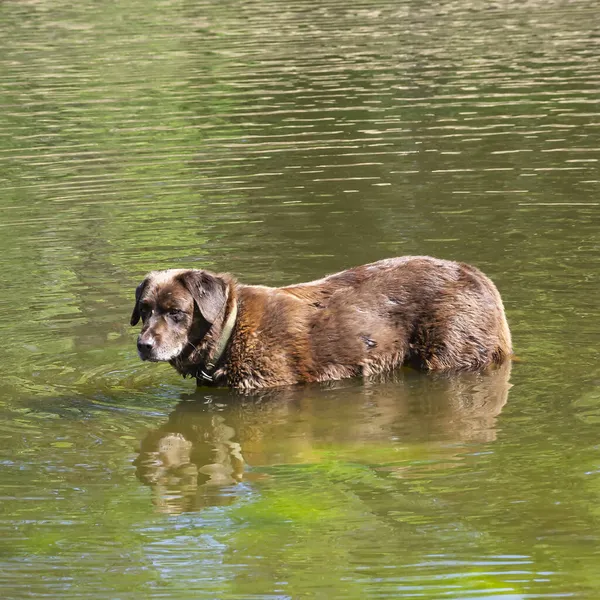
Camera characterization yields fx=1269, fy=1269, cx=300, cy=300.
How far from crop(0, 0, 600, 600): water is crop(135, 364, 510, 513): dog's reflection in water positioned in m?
0.03

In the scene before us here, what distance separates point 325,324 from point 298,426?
3.35ft

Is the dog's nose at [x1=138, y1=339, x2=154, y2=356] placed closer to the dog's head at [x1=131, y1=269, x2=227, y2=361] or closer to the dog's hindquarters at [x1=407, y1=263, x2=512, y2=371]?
the dog's head at [x1=131, y1=269, x2=227, y2=361]

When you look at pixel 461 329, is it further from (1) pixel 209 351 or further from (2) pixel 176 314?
(2) pixel 176 314

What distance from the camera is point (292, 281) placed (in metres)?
12.9

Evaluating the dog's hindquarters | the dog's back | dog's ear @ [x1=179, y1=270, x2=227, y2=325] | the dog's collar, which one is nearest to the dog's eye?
dog's ear @ [x1=179, y1=270, x2=227, y2=325]

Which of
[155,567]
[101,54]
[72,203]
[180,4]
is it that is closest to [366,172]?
[72,203]

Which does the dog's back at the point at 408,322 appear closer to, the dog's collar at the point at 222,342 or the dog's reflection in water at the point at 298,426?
the dog's reflection in water at the point at 298,426

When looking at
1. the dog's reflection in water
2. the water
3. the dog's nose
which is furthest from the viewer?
the dog's nose

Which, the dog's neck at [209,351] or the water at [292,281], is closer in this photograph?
the water at [292,281]

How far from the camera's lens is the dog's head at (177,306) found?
9.99m

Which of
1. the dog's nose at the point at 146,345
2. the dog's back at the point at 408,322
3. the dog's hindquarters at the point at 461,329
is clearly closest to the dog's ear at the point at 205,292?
the dog's nose at the point at 146,345

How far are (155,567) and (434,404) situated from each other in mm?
3380

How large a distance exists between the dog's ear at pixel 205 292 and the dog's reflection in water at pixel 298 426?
78 cm

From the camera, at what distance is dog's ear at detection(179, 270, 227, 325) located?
32.9ft
